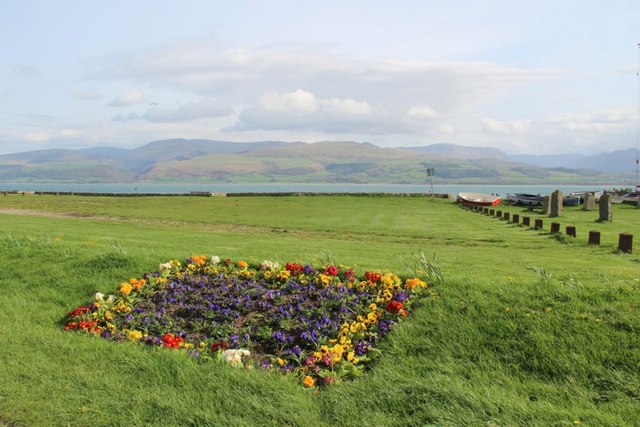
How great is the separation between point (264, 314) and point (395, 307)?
2.67 meters

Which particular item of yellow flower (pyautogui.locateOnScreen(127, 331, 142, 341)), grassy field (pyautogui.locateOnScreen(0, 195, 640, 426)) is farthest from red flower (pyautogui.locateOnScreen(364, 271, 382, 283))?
yellow flower (pyautogui.locateOnScreen(127, 331, 142, 341))

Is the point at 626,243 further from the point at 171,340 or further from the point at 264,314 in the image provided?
the point at 171,340

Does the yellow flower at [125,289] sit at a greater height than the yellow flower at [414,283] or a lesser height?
lesser

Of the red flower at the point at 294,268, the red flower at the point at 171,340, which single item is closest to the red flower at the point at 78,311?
the red flower at the point at 171,340

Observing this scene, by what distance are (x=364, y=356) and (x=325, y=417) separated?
1875mm

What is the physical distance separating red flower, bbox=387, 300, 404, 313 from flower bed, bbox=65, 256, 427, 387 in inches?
0.8

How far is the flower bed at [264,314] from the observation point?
8648 mm

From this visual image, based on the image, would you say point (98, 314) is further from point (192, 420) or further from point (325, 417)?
point (325, 417)

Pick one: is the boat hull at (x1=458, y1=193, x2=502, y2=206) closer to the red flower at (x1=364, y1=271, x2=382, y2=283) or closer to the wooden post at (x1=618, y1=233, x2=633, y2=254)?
the wooden post at (x1=618, y1=233, x2=633, y2=254)

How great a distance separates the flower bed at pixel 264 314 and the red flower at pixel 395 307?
2 centimetres

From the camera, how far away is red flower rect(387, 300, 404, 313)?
32.0ft

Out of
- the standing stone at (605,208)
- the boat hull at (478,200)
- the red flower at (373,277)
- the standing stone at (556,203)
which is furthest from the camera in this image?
the boat hull at (478,200)

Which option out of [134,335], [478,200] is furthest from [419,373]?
[478,200]

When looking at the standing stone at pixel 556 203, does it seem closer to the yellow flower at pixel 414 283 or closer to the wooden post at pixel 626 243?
the wooden post at pixel 626 243
